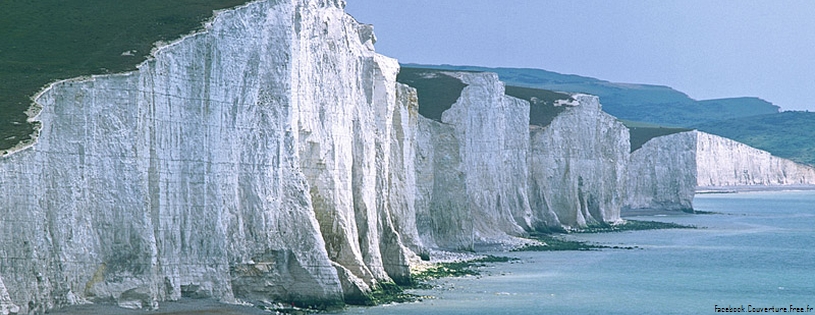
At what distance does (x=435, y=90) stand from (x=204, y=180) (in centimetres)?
4529

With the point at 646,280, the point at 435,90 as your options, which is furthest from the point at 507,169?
the point at 646,280

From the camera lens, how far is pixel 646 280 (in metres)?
57.3

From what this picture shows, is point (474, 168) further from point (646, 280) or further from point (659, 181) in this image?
point (659, 181)

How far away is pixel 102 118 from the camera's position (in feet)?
111

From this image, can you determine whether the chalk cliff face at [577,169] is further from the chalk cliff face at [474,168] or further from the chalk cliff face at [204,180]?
the chalk cliff face at [204,180]

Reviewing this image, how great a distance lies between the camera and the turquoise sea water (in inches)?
1788

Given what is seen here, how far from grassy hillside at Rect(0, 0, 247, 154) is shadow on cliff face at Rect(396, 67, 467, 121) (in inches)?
1354

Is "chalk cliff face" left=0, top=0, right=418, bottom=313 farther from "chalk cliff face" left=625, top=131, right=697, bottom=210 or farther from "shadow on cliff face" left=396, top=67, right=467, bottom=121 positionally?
"chalk cliff face" left=625, top=131, right=697, bottom=210

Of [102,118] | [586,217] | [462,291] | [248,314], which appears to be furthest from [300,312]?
[586,217]

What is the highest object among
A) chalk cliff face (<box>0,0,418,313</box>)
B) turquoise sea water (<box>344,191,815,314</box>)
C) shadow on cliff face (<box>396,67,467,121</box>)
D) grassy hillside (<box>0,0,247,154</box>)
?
shadow on cliff face (<box>396,67,467,121</box>)

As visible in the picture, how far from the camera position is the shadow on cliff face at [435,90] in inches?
3027

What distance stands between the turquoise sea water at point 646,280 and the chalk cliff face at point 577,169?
15.5 ft

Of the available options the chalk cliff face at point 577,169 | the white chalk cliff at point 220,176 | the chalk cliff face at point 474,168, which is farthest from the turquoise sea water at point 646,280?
the chalk cliff face at point 577,169

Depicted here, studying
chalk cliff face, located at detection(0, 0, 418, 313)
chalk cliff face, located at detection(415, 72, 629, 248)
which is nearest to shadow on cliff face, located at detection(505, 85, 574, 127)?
chalk cliff face, located at detection(415, 72, 629, 248)
